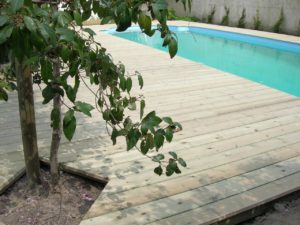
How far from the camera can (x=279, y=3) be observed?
33.7 feet

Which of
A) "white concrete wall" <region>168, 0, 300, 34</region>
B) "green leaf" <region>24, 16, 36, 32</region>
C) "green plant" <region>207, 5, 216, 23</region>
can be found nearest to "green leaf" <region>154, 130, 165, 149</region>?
"green leaf" <region>24, 16, 36, 32</region>

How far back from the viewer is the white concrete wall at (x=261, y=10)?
9961 millimetres

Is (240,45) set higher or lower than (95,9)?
lower

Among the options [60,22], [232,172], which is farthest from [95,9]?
[232,172]

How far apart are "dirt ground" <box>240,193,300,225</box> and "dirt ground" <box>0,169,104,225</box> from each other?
959 mm

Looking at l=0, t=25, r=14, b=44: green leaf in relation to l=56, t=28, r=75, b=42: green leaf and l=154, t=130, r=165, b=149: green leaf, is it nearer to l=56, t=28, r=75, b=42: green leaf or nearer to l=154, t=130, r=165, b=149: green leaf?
l=56, t=28, r=75, b=42: green leaf

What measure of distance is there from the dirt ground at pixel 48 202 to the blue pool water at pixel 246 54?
506 centimetres

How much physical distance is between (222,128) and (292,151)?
645mm

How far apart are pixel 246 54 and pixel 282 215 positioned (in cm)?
730

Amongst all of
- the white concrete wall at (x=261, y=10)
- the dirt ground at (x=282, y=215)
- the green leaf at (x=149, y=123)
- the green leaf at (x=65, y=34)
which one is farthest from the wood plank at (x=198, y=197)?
the white concrete wall at (x=261, y=10)

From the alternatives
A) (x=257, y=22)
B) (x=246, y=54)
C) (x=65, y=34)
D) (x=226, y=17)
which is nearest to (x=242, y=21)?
(x=257, y=22)

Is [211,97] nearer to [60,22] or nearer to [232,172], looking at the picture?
[232,172]

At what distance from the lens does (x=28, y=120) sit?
199 centimetres

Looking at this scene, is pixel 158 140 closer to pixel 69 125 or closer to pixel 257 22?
pixel 69 125
